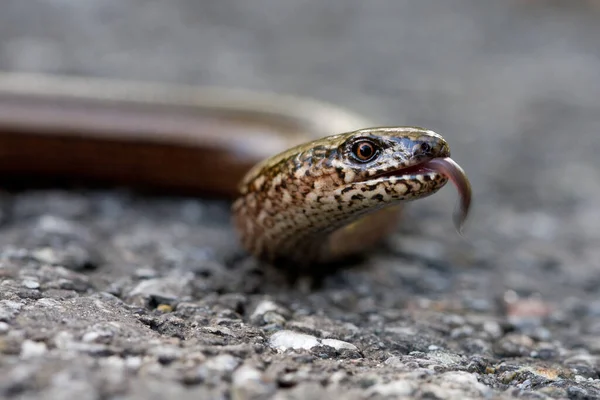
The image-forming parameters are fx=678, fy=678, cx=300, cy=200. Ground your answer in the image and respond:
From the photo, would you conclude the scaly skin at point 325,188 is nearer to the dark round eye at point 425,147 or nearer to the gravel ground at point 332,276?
the dark round eye at point 425,147

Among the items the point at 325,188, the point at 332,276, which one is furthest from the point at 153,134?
the point at 325,188

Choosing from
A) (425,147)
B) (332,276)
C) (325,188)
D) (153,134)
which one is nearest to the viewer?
(425,147)

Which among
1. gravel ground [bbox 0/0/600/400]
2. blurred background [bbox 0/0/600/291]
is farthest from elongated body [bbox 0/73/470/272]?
blurred background [bbox 0/0/600/291]

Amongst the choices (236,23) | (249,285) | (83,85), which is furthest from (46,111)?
(236,23)

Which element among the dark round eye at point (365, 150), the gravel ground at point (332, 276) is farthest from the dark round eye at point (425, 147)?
the gravel ground at point (332, 276)

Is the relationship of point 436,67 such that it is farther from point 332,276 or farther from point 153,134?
point 332,276

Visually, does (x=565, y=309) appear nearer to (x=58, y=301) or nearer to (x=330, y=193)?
(x=330, y=193)
